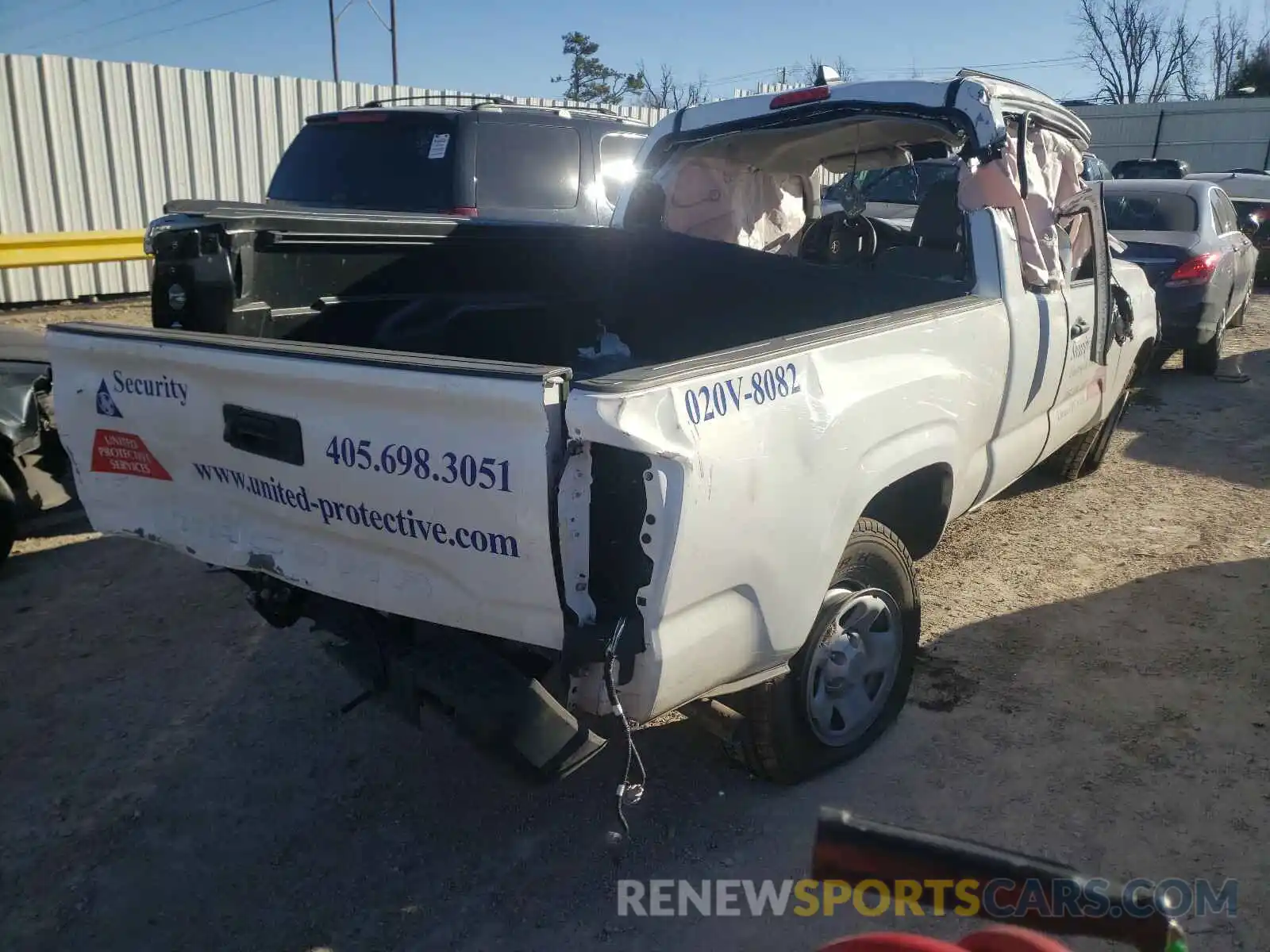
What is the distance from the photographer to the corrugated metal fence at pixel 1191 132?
2841 centimetres

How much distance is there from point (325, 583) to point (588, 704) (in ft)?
2.74

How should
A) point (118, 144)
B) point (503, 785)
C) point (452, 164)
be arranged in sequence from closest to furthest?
point (503, 785), point (452, 164), point (118, 144)

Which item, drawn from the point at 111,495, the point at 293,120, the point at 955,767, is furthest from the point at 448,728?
the point at 293,120

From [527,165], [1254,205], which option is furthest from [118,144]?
[1254,205]

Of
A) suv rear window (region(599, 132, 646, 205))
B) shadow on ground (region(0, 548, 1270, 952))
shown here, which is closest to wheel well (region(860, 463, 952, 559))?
shadow on ground (region(0, 548, 1270, 952))

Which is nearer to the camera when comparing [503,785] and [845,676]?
[845,676]

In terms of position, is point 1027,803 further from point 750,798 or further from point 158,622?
point 158,622

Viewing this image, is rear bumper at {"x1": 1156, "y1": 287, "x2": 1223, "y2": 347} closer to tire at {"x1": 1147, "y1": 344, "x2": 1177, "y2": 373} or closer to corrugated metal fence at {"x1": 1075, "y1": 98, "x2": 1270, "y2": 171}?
tire at {"x1": 1147, "y1": 344, "x2": 1177, "y2": 373}

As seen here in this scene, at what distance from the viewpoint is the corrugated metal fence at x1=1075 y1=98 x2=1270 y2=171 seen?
28.4 m

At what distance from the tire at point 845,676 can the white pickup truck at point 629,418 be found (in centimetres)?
1

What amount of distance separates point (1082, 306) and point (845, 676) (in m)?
2.37

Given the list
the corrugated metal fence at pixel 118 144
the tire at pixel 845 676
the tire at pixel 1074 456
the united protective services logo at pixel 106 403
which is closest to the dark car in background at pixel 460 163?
the united protective services logo at pixel 106 403

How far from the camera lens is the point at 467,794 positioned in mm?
3309

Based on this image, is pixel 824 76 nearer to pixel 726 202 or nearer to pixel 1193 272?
pixel 726 202
